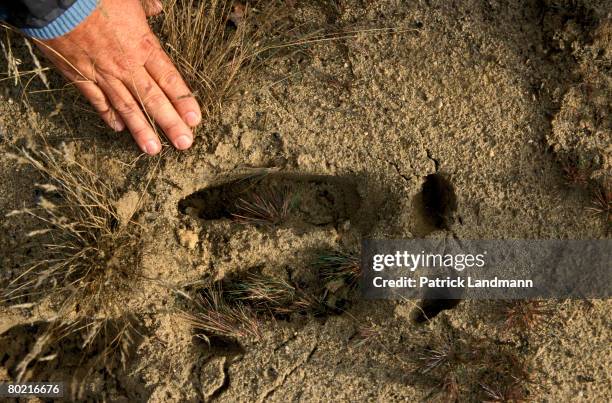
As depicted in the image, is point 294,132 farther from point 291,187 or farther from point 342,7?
point 342,7

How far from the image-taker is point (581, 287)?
281cm

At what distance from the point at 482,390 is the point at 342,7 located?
1.93 metres

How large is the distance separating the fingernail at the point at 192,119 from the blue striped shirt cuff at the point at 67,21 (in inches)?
23.4

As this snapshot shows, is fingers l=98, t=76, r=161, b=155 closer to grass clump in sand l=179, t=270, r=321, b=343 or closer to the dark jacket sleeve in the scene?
the dark jacket sleeve

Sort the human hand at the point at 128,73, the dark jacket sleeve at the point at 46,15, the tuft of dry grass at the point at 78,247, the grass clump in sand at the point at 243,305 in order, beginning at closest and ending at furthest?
1. the dark jacket sleeve at the point at 46,15
2. the human hand at the point at 128,73
3. the tuft of dry grass at the point at 78,247
4. the grass clump in sand at the point at 243,305

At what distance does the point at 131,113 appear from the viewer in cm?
270

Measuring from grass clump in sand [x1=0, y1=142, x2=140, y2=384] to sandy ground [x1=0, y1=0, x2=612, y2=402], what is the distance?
0.25 feet

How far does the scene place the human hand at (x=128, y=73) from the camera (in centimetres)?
252

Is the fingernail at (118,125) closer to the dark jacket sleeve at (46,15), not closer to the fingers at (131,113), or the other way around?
the fingers at (131,113)

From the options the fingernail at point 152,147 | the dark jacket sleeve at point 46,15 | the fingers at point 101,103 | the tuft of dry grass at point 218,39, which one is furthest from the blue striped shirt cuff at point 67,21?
the fingernail at point 152,147

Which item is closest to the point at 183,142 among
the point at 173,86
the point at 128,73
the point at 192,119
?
the point at 192,119

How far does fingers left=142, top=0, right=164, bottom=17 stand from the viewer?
274 centimetres

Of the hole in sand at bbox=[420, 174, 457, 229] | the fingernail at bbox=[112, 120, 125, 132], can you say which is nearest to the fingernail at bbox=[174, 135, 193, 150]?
the fingernail at bbox=[112, 120, 125, 132]

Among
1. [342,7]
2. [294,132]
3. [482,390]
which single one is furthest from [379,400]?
[342,7]
